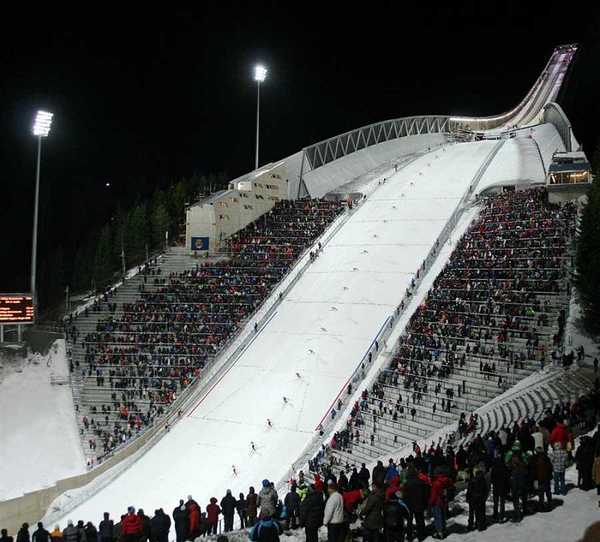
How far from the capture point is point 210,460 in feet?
80.3

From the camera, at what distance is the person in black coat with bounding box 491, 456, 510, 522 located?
938 centimetres

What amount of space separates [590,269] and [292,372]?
1262 cm

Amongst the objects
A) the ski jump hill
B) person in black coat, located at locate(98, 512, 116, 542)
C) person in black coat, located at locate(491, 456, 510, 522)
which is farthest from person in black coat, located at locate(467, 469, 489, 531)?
the ski jump hill

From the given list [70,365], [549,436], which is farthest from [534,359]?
[70,365]

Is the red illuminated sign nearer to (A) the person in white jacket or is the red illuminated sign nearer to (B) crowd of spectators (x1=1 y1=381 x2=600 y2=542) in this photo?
(B) crowd of spectators (x1=1 y1=381 x2=600 y2=542)

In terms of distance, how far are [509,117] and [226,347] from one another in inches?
3020

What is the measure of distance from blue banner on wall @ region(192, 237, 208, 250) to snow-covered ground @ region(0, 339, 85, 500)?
12087 mm

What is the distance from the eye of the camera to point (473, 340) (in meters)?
27.3

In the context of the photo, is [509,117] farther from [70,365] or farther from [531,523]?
[531,523]

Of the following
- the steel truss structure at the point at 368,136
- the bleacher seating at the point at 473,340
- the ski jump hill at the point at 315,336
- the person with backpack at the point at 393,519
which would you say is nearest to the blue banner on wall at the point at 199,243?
→ the ski jump hill at the point at 315,336

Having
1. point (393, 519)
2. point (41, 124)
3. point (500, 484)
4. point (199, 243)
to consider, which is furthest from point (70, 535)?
point (199, 243)

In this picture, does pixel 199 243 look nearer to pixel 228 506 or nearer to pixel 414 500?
pixel 228 506

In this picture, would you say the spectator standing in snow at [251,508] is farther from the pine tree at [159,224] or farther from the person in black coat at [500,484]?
the pine tree at [159,224]

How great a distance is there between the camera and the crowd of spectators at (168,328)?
28.6m
